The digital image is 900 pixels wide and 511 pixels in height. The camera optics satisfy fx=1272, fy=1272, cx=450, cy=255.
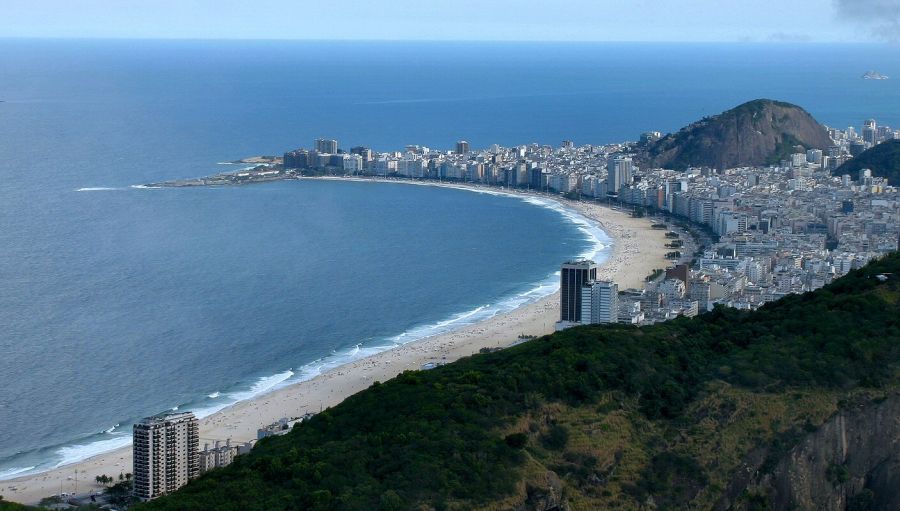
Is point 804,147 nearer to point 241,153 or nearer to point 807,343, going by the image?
point 241,153

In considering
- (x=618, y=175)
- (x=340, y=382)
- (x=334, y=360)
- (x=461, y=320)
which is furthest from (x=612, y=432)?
(x=618, y=175)

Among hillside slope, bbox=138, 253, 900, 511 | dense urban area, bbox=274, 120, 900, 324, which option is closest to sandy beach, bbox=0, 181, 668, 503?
dense urban area, bbox=274, 120, 900, 324

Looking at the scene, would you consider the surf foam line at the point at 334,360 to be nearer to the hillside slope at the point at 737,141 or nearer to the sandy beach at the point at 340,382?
the sandy beach at the point at 340,382

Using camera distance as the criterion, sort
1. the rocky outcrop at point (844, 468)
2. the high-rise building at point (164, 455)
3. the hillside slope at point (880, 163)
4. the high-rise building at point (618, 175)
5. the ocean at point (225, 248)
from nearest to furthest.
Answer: the rocky outcrop at point (844, 468), the high-rise building at point (164, 455), the ocean at point (225, 248), the hillside slope at point (880, 163), the high-rise building at point (618, 175)

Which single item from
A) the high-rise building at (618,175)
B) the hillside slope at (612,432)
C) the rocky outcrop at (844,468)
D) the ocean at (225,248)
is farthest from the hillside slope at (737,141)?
the rocky outcrop at (844,468)

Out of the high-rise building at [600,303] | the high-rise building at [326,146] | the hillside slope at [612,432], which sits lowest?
the high-rise building at [600,303]

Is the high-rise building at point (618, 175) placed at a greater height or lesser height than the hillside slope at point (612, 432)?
greater

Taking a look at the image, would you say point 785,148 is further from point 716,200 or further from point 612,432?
point 612,432
